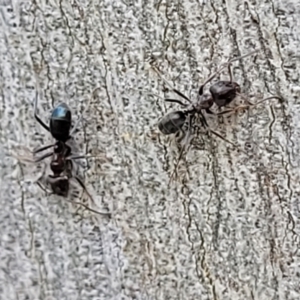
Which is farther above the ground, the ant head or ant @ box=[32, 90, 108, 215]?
the ant head

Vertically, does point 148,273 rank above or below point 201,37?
below

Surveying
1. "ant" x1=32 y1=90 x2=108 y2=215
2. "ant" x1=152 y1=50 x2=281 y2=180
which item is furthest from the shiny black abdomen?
"ant" x1=152 y1=50 x2=281 y2=180

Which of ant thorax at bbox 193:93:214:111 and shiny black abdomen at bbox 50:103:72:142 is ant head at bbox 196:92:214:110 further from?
shiny black abdomen at bbox 50:103:72:142

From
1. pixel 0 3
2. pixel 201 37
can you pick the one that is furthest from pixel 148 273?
pixel 0 3

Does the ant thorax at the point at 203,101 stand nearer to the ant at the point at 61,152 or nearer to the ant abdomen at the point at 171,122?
the ant abdomen at the point at 171,122

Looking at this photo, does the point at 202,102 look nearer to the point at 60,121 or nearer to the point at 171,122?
the point at 171,122

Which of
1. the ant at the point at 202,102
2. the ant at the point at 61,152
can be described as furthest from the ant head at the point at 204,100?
the ant at the point at 61,152

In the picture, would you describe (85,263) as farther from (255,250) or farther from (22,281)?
(255,250)
